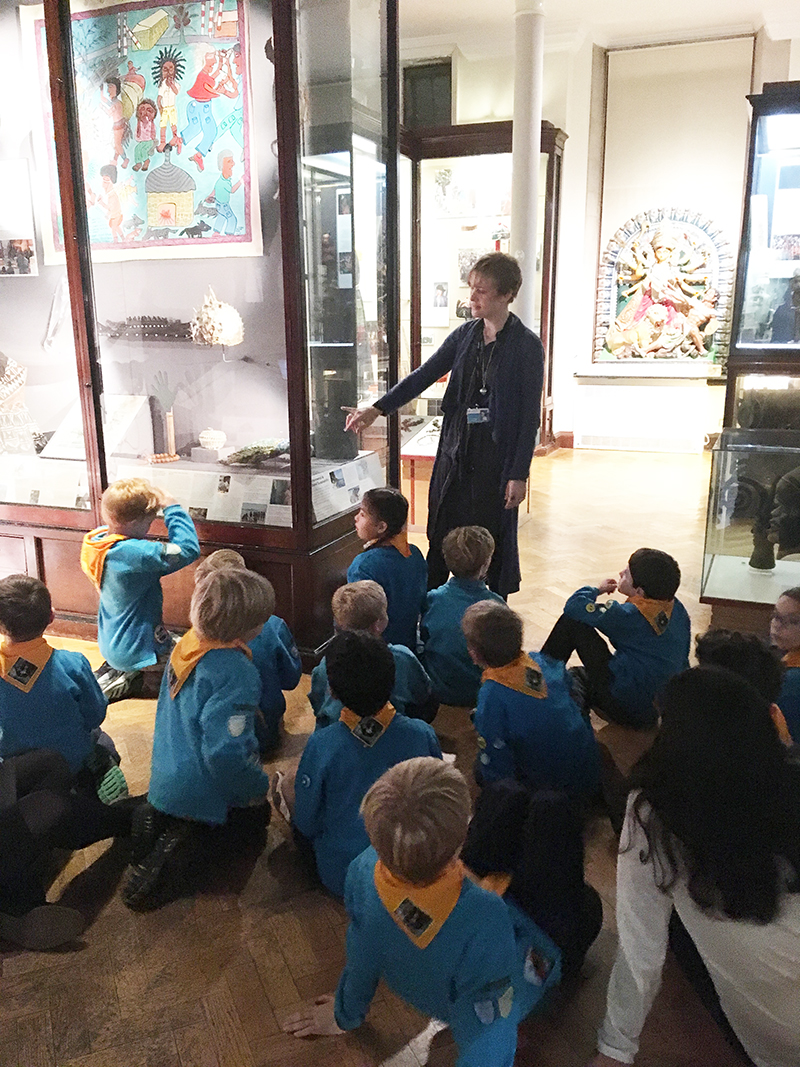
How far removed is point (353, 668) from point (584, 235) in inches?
312

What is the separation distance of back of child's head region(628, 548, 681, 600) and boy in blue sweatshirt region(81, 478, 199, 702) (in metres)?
1.63

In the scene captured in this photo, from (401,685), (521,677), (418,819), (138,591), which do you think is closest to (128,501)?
(138,591)

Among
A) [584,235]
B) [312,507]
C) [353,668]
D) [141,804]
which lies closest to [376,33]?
[312,507]

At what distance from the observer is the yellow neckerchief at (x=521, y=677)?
223 cm

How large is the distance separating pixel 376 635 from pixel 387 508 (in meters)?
0.84

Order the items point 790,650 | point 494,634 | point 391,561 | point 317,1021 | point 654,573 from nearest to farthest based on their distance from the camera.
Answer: point 317,1021
point 494,634
point 790,650
point 654,573
point 391,561

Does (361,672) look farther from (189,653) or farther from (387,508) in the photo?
(387,508)

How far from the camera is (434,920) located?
53.9 inches

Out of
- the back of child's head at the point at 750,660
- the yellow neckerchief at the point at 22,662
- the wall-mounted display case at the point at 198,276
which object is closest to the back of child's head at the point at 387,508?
the wall-mounted display case at the point at 198,276

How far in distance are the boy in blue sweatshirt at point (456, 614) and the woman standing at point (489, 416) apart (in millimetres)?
191

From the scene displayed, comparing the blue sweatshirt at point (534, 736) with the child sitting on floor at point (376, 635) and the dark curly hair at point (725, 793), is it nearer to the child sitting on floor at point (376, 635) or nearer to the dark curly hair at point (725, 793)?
the child sitting on floor at point (376, 635)

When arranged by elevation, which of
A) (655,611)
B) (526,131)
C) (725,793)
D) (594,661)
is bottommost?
(594,661)

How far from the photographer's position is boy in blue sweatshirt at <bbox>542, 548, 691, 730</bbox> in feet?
9.02

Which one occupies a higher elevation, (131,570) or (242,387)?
(242,387)
